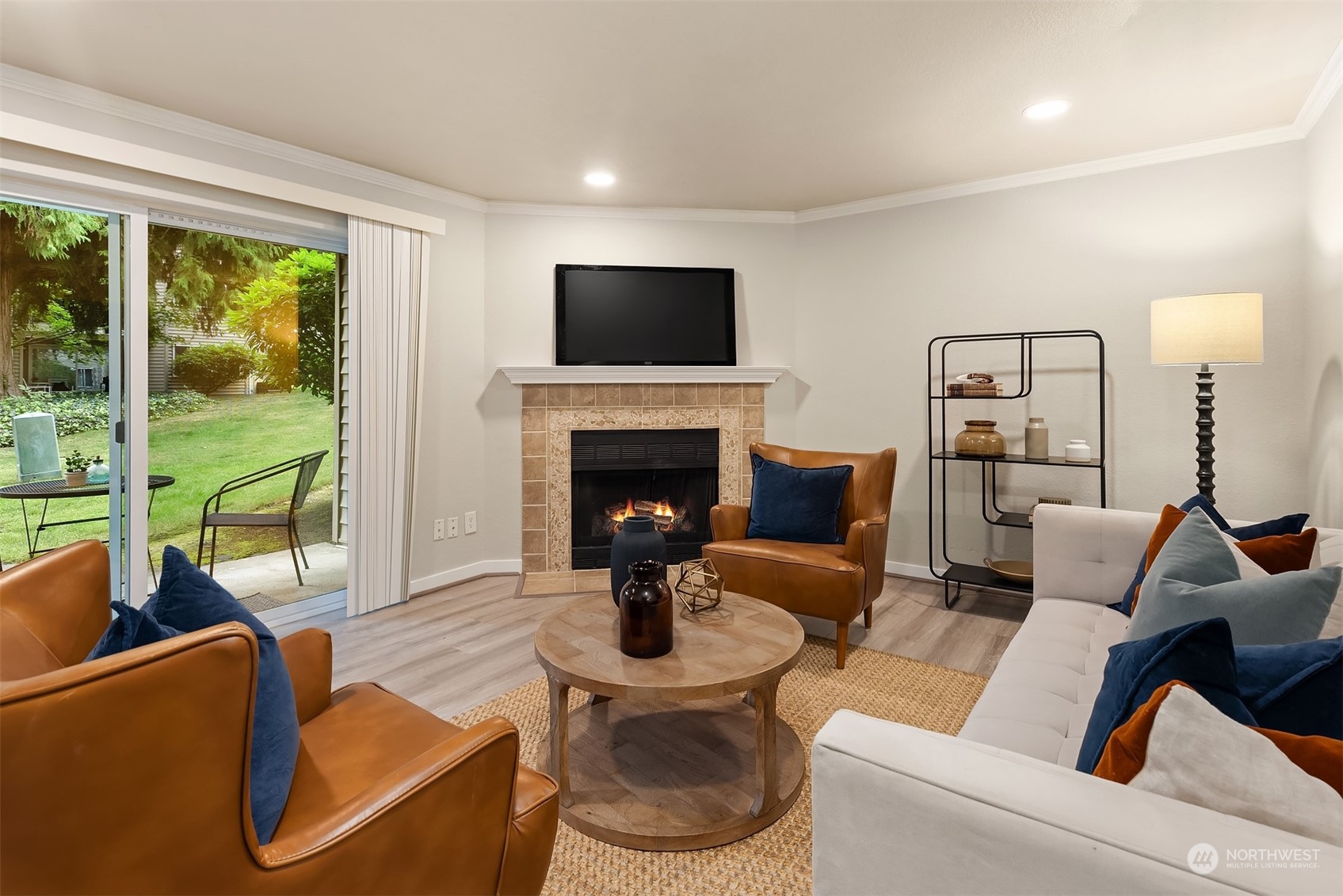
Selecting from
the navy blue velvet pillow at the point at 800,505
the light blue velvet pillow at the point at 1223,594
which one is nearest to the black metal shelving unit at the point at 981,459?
the navy blue velvet pillow at the point at 800,505

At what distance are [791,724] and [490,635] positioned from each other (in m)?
1.60

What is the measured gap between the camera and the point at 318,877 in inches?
37.6

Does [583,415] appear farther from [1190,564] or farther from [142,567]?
[1190,564]

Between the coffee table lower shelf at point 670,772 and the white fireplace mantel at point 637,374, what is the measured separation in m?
2.31

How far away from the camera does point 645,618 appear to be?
6.02 ft

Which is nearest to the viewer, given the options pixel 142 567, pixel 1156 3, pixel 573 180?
pixel 1156 3

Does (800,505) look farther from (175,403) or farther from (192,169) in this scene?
(192,169)

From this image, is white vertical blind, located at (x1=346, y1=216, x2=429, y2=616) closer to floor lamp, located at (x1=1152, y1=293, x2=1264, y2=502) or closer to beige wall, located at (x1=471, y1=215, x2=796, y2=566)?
beige wall, located at (x1=471, y1=215, x2=796, y2=566)

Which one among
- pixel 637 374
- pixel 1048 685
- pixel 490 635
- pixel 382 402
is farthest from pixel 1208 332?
pixel 382 402

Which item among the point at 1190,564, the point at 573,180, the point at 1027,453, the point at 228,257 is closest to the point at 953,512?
the point at 1027,453

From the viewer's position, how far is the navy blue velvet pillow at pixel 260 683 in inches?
40.0

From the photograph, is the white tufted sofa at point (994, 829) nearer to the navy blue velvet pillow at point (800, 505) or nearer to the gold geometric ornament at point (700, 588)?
the gold geometric ornament at point (700, 588)

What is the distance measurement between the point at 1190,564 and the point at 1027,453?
2.21 meters

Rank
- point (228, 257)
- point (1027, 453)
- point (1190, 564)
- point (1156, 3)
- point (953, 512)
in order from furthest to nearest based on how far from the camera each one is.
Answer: point (953, 512)
point (1027, 453)
point (228, 257)
point (1156, 3)
point (1190, 564)
